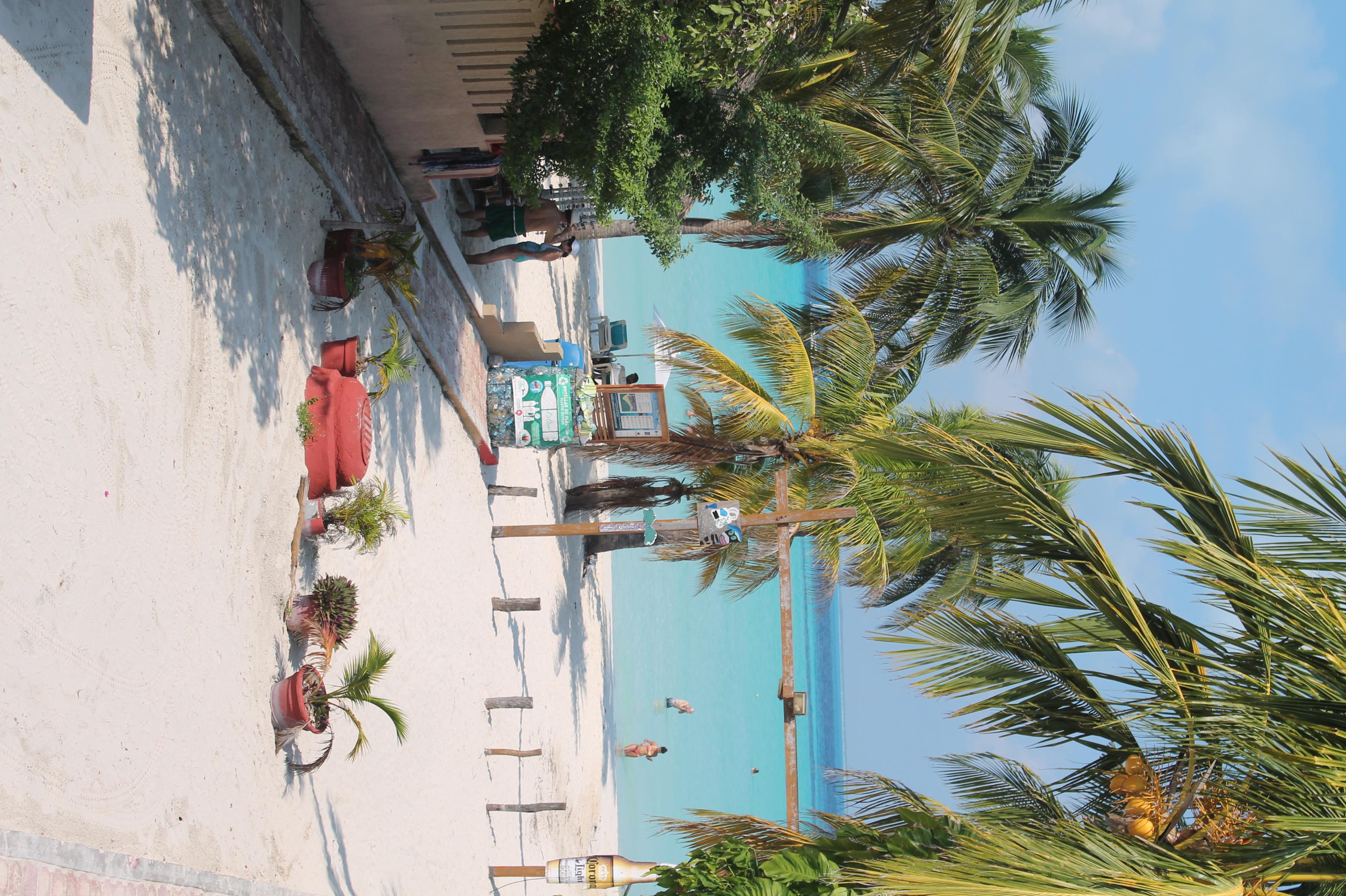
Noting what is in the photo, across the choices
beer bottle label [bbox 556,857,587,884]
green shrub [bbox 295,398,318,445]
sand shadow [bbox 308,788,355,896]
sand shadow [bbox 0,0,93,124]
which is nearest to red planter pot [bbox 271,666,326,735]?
sand shadow [bbox 308,788,355,896]

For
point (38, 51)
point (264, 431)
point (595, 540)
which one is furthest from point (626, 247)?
point (38, 51)

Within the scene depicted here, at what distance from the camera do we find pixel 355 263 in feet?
30.0

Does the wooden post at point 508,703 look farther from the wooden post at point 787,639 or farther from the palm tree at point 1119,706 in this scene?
the palm tree at point 1119,706

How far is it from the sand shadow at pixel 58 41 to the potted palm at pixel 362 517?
3.46 metres

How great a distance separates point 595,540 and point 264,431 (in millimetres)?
9572

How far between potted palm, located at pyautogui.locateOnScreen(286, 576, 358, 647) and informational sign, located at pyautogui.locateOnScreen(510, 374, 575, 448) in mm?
4551

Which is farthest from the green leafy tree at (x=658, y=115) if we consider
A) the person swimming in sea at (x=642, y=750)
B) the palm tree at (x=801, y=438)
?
the person swimming in sea at (x=642, y=750)

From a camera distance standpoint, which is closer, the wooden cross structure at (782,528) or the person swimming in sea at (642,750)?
the wooden cross structure at (782,528)

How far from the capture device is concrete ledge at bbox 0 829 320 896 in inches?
186

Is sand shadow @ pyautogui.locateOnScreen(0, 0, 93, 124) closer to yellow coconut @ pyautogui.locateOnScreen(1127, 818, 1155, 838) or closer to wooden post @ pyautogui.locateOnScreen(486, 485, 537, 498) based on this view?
yellow coconut @ pyautogui.locateOnScreen(1127, 818, 1155, 838)

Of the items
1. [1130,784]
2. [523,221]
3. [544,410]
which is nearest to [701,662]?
[544,410]

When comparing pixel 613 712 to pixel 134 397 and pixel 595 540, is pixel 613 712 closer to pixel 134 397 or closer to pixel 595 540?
pixel 595 540

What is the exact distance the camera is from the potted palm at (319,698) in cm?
737

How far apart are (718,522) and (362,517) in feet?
12.7
